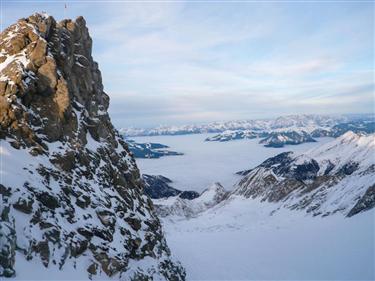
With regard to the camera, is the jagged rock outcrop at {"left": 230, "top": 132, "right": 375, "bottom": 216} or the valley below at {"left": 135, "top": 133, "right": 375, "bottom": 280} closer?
the valley below at {"left": 135, "top": 133, "right": 375, "bottom": 280}

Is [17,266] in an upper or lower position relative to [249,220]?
upper

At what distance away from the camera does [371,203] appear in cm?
5353

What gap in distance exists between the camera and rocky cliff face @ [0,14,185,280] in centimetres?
2133

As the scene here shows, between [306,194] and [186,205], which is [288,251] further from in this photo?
[186,205]

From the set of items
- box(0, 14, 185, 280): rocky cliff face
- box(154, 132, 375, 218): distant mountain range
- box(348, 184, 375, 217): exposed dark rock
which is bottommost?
box(154, 132, 375, 218): distant mountain range

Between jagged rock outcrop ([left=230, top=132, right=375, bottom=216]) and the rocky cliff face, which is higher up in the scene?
the rocky cliff face

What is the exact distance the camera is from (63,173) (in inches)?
1037

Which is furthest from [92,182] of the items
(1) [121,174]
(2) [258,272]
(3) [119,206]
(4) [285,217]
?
(4) [285,217]

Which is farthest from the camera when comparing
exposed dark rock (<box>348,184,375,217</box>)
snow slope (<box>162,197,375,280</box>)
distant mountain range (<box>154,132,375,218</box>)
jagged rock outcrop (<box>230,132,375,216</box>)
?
distant mountain range (<box>154,132,375,218</box>)

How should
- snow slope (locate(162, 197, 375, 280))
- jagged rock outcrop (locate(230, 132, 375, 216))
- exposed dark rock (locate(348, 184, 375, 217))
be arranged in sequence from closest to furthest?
snow slope (locate(162, 197, 375, 280)) → exposed dark rock (locate(348, 184, 375, 217)) → jagged rock outcrop (locate(230, 132, 375, 216))

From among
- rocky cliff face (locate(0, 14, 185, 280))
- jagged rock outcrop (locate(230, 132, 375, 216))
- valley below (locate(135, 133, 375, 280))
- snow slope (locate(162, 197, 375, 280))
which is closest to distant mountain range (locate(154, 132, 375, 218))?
jagged rock outcrop (locate(230, 132, 375, 216))

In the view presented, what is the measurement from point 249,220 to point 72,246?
66.1 m

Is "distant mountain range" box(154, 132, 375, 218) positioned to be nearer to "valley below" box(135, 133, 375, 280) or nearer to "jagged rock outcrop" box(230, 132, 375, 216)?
"jagged rock outcrop" box(230, 132, 375, 216)

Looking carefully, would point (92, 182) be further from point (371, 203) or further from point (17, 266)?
point (371, 203)
